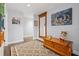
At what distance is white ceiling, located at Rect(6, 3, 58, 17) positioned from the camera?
1.90 meters

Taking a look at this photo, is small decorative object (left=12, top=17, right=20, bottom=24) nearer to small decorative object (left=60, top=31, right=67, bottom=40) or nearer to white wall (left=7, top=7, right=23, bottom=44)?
white wall (left=7, top=7, right=23, bottom=44)

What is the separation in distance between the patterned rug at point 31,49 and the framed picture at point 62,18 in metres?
0.48

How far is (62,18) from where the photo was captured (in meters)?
1.94

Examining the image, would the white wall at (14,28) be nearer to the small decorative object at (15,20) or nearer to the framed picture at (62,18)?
the small decorative object at (15,20)

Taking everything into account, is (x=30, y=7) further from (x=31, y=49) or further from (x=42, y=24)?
(x=31, y=49)

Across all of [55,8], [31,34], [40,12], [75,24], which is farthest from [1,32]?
[75,24]

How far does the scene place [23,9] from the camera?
2.00 m

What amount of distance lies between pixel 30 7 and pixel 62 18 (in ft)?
1.94

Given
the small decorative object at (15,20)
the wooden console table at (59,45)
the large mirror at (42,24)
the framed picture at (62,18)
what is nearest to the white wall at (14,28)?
the small decorative object at (15,20)

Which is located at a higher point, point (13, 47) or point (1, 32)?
point (1, 32)

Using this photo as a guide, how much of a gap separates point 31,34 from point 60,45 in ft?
1.84

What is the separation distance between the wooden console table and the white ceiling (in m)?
0.56

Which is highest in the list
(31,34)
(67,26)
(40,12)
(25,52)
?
(40,12)

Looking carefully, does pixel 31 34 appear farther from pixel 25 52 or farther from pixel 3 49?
pixel 3 49
